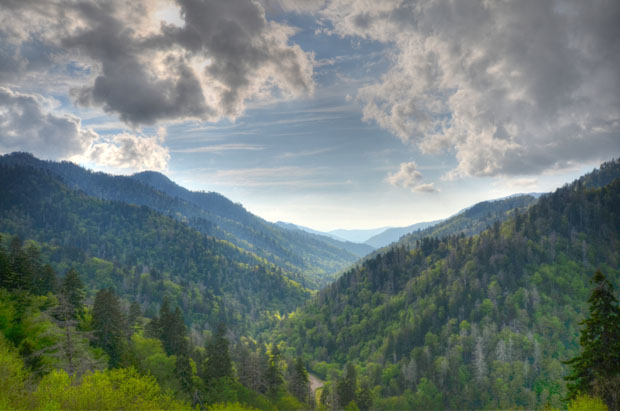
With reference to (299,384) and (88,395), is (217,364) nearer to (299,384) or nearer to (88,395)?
(299,384)

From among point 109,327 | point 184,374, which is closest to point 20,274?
point 109,327

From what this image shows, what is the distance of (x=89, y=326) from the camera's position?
7044 centimetres

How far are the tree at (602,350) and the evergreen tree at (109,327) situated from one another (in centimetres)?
8009

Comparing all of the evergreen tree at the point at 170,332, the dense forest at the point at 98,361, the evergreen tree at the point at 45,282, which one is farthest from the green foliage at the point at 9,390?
the evergreen tree at the point at 45,282

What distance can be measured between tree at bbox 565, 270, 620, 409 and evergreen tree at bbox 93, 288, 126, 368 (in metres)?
80.1

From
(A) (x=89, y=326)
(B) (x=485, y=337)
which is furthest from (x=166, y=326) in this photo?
(B) (x=485, y=337)

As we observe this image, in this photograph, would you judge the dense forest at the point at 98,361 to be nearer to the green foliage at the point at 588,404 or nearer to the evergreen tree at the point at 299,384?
the evergreen tree at the point at 299,384

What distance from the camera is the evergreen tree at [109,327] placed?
67062mm

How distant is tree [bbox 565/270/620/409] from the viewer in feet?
112

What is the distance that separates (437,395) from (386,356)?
46.2 m

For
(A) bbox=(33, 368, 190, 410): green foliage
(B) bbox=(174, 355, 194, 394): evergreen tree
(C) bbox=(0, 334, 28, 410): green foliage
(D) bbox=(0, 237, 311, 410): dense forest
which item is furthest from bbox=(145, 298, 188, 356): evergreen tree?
(C) bbox=(0, 334, 28, 410): green foliage

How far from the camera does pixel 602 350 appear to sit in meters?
34.9

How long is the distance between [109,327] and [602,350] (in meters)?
86.1

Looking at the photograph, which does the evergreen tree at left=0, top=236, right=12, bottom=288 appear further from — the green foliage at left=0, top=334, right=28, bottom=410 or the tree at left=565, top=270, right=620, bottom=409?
the tree at left=565, top=270, right=620, bottom=409
